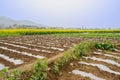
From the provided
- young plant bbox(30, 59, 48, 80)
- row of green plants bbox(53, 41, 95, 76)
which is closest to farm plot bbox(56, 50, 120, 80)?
row of green plants bbox(53, 41, 95, 76)

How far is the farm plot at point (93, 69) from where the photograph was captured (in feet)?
21.0

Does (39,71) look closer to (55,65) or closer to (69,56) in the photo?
(55,65)

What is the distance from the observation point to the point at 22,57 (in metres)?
9.09

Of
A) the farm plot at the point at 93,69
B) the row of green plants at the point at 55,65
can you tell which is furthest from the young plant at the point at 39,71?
the farm plot at the point at 93,69

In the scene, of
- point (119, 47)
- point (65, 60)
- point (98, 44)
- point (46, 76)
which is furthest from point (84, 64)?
point (119, 47)

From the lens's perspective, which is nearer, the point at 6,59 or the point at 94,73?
the point at 94,73

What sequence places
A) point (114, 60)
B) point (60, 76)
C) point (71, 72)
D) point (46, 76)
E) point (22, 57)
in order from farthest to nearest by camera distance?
point (22, 57) < point (114, 60) < point (71, 72) < point (60, 76) < point (46, 76)

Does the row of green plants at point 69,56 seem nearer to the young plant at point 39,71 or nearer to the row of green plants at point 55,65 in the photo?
the row of green plants at point 55,65

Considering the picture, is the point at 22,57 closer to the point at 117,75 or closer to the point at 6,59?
A: the point at 6,59

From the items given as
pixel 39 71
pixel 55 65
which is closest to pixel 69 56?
pixel 55 65

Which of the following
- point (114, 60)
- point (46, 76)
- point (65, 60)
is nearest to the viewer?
point (46, 76)

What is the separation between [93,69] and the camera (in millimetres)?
7141

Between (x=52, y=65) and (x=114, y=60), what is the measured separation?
2.44 m

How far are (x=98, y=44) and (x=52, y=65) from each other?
4.75 meters
